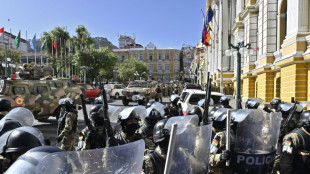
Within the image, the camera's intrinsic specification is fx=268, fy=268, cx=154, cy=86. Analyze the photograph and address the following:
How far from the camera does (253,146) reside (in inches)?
112

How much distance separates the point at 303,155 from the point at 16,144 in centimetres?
311

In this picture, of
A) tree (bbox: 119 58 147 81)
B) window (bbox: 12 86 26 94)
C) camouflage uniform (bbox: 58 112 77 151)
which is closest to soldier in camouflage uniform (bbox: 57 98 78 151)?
camouflage uniform (bbox: 58 112 77 151)

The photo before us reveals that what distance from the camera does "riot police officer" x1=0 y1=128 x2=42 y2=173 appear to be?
2.28 m

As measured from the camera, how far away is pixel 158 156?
245cm

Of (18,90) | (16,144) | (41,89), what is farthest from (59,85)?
(16,144)

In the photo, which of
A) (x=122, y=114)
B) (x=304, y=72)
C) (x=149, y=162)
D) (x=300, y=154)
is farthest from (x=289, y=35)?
(x=149, y=162)

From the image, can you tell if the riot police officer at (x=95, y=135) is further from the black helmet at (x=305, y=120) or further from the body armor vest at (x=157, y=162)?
the black helmet at (x=305, y=120)

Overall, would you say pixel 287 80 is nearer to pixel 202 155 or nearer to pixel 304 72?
pixel 304 72

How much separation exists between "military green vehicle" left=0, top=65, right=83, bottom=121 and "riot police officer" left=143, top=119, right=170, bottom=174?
29.8 ft

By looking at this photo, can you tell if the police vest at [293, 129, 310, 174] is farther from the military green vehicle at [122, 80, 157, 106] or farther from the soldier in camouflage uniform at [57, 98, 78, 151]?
the military green vehicle at [122, 80, 157, 106]

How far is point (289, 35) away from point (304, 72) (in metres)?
1.77

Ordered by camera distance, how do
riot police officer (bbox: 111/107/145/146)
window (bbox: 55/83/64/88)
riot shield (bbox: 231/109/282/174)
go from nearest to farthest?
1. riot shield (bbox: 231/109/282/174)
2. riot police officer (bbox: 111/107/145/146)
3. window (bbox: 55/83/64/88)

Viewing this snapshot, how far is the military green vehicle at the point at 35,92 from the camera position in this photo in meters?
10.2

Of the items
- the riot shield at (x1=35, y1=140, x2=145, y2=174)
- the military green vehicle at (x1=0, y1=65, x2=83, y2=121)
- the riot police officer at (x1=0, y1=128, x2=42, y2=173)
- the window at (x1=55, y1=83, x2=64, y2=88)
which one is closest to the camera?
the riot shield at (x1=35, y1=140, x2=145, y2=174)
